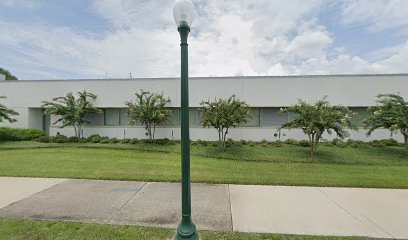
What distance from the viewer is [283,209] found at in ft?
17.8

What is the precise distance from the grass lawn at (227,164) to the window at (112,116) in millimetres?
3658

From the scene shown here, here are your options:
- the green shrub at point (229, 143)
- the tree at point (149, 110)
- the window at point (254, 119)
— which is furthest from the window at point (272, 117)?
the tree at point (149, 110)

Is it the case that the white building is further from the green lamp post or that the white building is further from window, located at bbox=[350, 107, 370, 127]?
the green lamp post

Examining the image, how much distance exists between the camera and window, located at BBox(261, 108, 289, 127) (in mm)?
16172

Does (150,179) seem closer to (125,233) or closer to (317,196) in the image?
(125,233)

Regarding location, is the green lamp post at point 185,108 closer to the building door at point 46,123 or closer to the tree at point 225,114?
the tree at point 225,114

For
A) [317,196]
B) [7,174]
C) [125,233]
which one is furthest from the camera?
[7,174]

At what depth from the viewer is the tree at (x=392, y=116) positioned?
37.8ft

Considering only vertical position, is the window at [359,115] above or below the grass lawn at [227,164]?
above

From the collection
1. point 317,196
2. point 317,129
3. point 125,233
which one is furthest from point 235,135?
point 125,233

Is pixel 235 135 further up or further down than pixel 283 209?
further up

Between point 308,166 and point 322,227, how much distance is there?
5834 millimetres

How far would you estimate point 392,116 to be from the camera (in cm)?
1187

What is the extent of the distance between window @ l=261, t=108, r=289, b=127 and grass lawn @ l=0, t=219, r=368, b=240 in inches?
488
